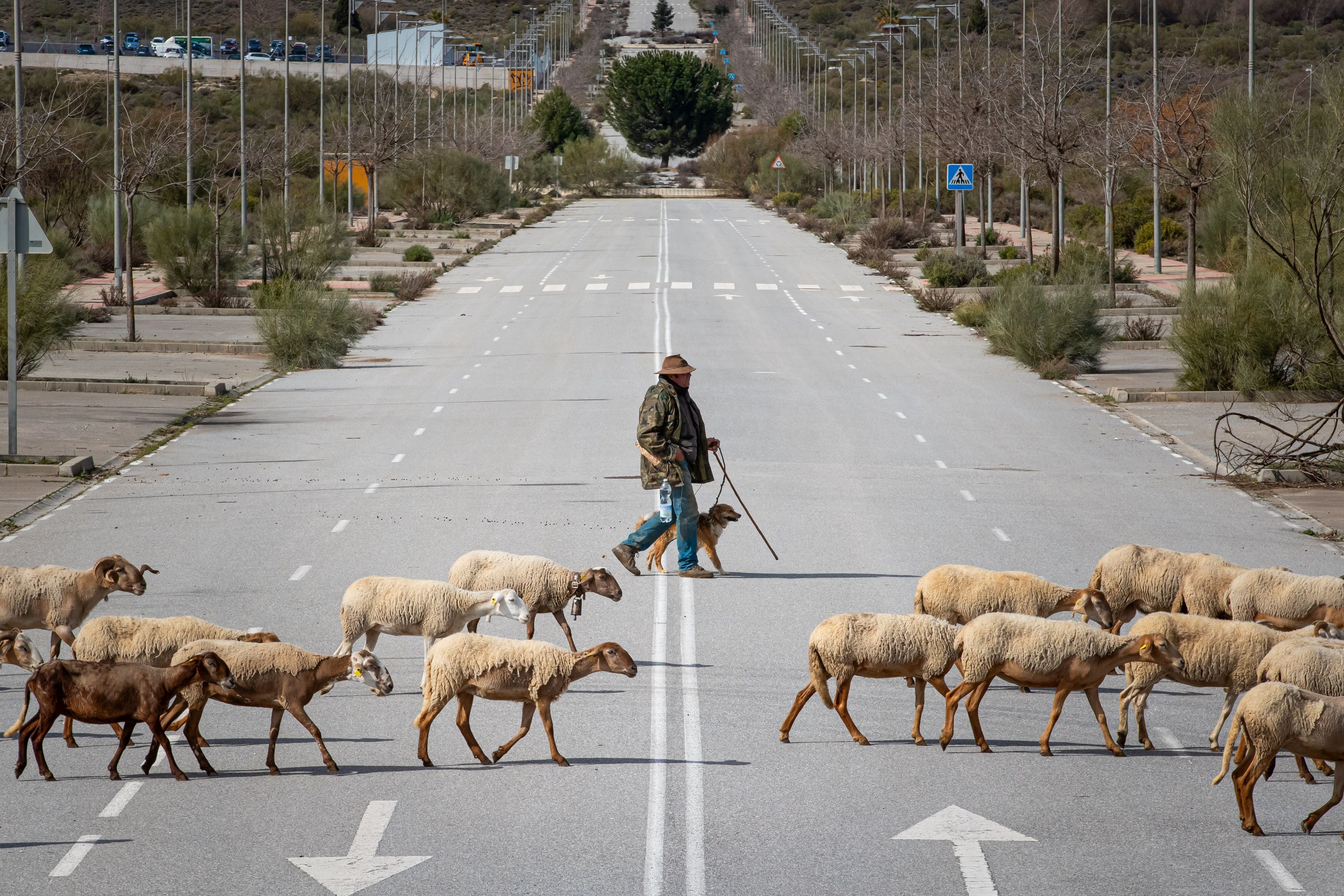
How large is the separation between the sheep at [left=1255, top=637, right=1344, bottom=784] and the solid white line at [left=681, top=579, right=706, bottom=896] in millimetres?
3169

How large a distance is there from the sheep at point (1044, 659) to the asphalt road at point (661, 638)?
245mm

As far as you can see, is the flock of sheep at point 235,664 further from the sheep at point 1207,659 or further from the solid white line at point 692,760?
the sheep at point 1207,659

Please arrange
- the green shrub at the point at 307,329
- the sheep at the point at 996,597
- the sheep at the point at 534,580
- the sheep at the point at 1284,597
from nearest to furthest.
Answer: the sheep at the point at 1284,597 → the sheep at the point at 996,597 → the sheep at the point at 534,580 → the green shrub at the point at 307,329

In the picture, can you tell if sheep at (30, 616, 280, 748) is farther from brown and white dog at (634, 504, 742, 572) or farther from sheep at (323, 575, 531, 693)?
brown and white dog at (634, 504, 742, 572)

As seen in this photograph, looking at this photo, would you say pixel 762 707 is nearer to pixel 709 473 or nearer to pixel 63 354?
pixel 709 473

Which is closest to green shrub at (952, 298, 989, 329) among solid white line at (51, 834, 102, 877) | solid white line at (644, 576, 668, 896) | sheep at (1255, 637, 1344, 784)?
solid white line at (644, 576, 668, 896)

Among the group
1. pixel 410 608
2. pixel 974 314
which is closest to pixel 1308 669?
pixel 410 608

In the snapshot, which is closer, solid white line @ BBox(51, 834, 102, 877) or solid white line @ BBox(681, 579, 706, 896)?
solid white line @ BBox(51, 834, 102, 877)

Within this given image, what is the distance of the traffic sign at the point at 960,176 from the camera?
161ft

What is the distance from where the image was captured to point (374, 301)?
149 feet

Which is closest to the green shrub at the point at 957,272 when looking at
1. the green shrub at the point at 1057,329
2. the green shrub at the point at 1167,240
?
the green shrub at the point at 1167,240

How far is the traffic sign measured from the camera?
49188 mm

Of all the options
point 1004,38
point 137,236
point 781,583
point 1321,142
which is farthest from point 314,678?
point 1004,38

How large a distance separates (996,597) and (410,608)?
3.89 m
